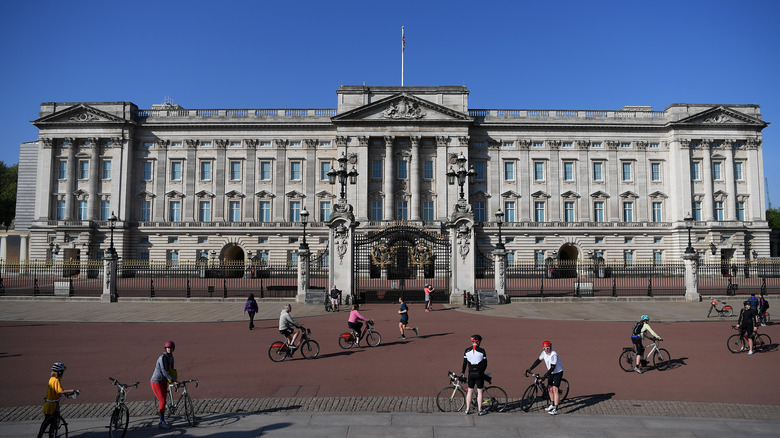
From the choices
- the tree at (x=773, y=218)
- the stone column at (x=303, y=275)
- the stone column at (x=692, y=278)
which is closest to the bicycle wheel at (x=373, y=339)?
the stone column at (x=303, y=275)

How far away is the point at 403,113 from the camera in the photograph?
51.7 meters

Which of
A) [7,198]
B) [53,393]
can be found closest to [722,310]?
[53,393]

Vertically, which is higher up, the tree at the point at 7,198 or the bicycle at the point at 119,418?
the tree at the point at 7,198

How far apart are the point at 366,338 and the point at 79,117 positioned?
52164 millimetres

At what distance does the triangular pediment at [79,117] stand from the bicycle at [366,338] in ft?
157

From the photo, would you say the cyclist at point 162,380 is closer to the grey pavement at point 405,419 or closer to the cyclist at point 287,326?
the grey pavement at point 405,419

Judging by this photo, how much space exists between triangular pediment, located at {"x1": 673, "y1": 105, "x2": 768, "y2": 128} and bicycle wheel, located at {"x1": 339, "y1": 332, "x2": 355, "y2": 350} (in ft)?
169

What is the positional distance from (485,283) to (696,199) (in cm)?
3046

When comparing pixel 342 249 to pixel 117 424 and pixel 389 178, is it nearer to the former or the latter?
pixel 117 424

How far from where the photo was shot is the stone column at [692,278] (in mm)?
28828

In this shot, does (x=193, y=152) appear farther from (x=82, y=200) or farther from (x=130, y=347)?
(x=130, y=347)

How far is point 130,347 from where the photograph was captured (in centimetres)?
1563

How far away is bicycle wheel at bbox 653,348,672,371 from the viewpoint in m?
13.0

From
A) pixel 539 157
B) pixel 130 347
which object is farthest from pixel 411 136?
pixel 130 347
